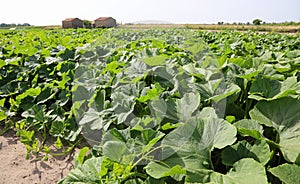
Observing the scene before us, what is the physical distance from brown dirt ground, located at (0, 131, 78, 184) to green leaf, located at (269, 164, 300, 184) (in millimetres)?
1826

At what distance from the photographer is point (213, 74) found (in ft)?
5.76

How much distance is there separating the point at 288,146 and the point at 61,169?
1908 millimetres

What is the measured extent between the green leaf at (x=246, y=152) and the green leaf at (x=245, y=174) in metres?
0.06

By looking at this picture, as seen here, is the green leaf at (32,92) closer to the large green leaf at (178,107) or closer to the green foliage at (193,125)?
the green foliage at (193,125)

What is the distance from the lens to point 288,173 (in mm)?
911

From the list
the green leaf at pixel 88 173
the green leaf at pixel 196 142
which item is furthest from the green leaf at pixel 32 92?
the green leaf at pixel 196 142

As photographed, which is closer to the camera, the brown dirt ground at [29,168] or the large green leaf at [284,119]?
the large green leaf at [284,119]

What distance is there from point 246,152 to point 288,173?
18 cm

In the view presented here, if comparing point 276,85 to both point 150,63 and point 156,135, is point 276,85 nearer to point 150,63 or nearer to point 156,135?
point 156,135

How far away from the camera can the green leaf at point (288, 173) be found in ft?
2.92

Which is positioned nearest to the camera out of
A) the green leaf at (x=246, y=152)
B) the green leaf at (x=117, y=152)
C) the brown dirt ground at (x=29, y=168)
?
the green leaf at (x=246, y=152)

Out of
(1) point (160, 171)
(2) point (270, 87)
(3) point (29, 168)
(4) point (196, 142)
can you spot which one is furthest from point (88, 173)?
(3) point (29, 168)

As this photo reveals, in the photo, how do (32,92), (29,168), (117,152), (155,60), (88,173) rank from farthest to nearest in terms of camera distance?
(32,92)
(29,168)
(155,60)
(88,173)
(117,152)

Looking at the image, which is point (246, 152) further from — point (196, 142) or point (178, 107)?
point (178, 107)
